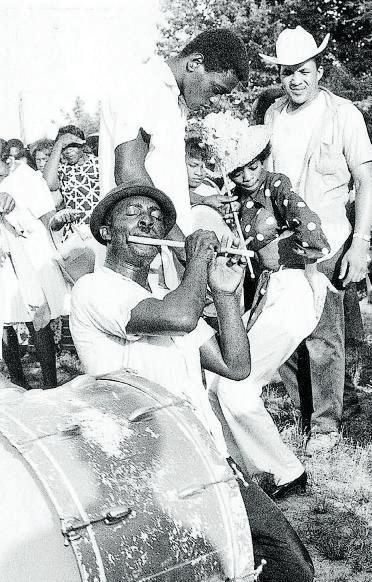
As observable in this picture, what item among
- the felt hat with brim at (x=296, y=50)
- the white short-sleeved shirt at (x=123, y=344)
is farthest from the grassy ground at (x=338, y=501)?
the felt hat with brim at (x=296, y=50)

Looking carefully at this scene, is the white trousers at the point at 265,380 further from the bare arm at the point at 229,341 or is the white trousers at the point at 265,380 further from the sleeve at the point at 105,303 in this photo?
the sleeve at the point at 105,303

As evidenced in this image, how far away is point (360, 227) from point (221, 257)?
189 centimetres

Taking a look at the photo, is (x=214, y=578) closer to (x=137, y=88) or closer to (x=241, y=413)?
(x=241, y=413)

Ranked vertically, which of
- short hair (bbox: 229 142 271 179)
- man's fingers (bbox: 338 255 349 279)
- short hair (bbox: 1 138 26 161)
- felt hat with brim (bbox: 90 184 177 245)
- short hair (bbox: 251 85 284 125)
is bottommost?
man's fingers (bbox: 338 255 349 279)

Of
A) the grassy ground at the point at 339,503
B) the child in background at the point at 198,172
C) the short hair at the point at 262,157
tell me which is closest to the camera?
the grassy ground at the point at 339,503

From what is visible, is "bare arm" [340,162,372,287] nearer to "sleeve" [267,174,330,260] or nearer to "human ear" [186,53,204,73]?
"sleeve" [267,174,330,260]

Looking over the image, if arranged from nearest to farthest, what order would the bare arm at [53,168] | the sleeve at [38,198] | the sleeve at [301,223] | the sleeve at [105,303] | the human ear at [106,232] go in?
the sleeve at [105,303] < the human ear at [106,232] < the sleeve at [301,223] < the sleeve at [38,198] < the bare arm at [53,168]

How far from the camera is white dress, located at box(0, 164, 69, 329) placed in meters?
6.36

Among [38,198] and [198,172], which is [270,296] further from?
[38,198]

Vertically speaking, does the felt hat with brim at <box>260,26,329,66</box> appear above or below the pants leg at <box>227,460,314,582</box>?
above

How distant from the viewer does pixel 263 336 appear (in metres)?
4.49

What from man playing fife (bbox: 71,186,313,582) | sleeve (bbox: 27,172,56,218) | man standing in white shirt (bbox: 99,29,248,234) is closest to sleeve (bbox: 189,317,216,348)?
man playing fife (bbox: 71,186,313,582)

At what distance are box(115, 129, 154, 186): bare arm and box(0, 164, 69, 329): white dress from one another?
2.56 meters

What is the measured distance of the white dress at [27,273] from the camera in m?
6.36
